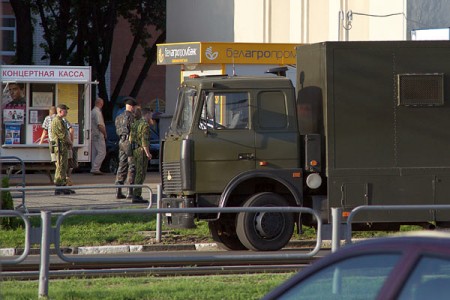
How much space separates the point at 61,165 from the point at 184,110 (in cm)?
722

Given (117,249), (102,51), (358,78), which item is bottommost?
(117,249)

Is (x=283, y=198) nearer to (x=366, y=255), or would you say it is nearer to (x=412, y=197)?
(x=412, y=197)

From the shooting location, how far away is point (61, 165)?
22.4 metres

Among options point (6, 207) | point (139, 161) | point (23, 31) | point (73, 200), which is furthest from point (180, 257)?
point (23, 31)

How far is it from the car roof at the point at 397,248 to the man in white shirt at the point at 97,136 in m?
23.1

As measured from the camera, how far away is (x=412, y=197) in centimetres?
1516

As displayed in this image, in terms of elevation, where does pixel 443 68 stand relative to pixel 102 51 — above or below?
below

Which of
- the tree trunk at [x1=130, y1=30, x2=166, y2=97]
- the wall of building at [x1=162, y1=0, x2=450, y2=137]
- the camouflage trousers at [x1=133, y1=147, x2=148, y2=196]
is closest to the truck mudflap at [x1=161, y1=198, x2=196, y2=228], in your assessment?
the camouflage trousers at [x1=133, y1=147, x2=148, y2=196]

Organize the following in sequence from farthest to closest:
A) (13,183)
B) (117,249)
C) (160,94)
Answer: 1. (160,94)
2. (13,183)
3. (117,249)

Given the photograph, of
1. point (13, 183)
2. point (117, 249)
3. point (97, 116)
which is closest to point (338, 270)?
point (117, 249)

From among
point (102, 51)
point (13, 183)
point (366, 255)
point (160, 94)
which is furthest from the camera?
point (160, 94)

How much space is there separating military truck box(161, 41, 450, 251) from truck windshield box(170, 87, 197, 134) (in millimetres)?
46

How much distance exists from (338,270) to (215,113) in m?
10.8

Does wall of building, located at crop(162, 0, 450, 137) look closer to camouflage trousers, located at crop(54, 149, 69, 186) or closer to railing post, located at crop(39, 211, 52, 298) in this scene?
camouflage trousers, located at crop(54, 149, 69, 186)
